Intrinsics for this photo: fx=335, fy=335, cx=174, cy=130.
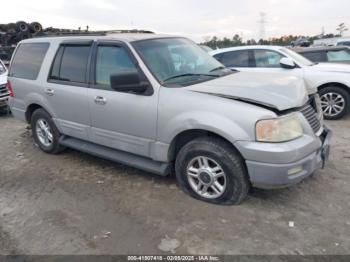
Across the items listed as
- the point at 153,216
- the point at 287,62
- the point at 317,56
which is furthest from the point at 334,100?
the point at 153,216

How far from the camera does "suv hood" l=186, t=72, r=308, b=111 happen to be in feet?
11.1

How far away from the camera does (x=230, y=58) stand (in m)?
8.27

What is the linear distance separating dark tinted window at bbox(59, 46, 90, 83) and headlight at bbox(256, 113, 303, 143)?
257cm

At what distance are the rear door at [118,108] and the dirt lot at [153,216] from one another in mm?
584

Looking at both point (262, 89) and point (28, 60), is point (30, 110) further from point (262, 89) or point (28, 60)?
point (262, 89)

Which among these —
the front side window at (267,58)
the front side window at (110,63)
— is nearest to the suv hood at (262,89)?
the front side window at (110,63)

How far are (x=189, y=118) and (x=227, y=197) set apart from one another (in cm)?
95

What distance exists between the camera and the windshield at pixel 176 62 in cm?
397

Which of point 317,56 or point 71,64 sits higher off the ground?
point 317,56

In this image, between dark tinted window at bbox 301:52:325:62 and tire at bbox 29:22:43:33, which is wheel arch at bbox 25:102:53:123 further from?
tire at bbox 29:22:43:33

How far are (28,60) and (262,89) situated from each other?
403 cm

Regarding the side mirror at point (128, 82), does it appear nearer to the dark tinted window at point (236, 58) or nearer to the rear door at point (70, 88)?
the rear door at point (70, 88)

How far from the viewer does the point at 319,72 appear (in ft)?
24.0

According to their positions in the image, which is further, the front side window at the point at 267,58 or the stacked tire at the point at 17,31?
the stacked tire at the point at 17,31
